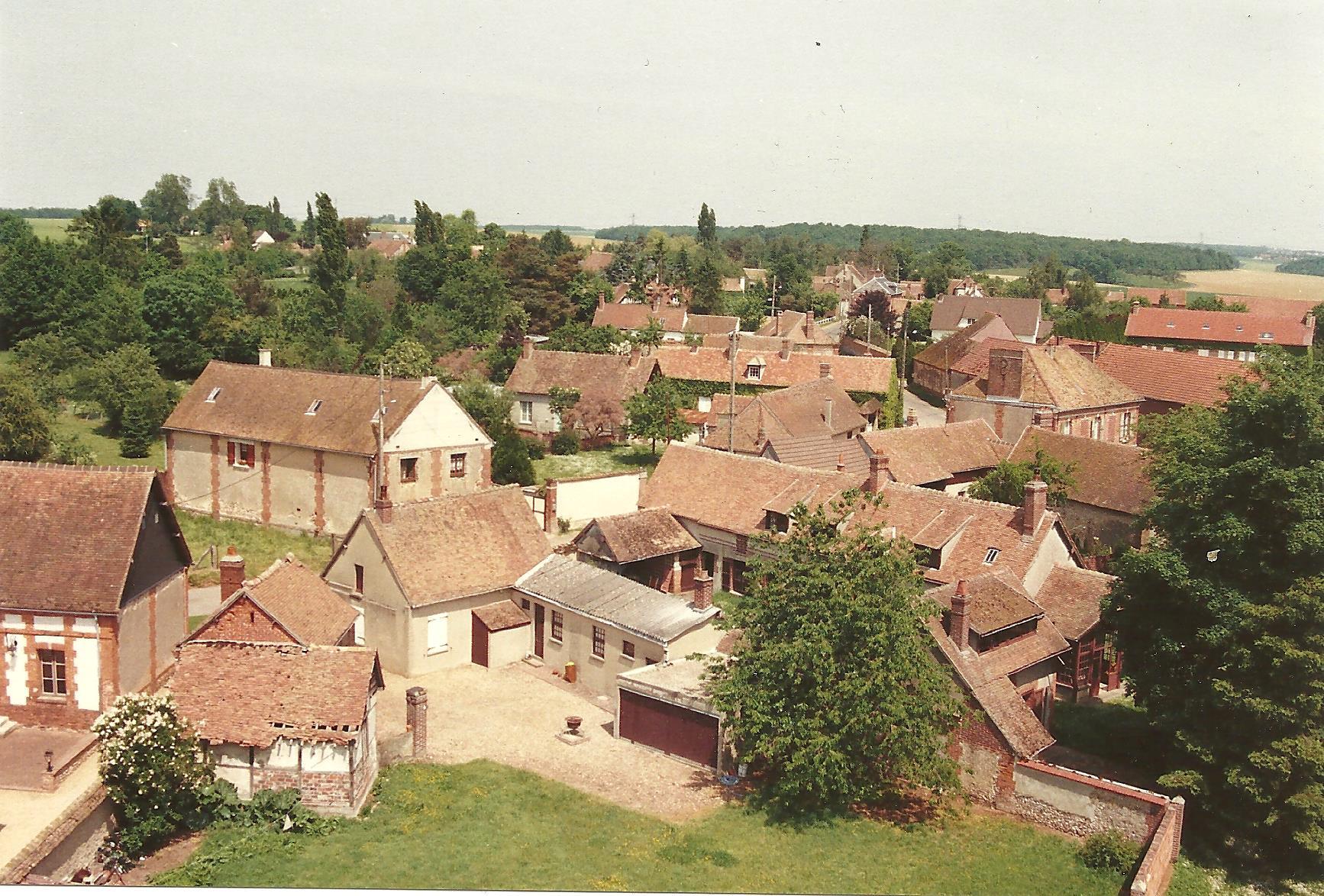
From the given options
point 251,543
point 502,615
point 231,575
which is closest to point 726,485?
point 502,615

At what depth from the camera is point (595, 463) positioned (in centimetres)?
5678

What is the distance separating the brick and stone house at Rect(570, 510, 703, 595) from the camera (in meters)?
35.9

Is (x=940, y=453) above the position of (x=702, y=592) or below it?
above

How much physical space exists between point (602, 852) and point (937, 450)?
102 ft

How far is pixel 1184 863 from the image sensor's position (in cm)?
2327

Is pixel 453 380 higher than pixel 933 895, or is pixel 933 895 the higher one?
pixel 453 380

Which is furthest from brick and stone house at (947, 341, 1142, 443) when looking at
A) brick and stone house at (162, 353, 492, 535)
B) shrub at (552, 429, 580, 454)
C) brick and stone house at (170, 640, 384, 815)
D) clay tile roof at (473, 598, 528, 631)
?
brick and stone house at (170, 640, 384, 815)

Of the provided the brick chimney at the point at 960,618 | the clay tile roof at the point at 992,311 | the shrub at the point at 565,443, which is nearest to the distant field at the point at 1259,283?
the clay tile roof at the point at 992,311

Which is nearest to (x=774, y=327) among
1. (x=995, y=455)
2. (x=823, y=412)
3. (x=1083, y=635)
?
(x=823, y=412)

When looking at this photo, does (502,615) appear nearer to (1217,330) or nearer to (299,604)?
(299,604)

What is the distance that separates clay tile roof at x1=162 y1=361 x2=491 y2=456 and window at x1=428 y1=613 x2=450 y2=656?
36.2 feet

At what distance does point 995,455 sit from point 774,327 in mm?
53411

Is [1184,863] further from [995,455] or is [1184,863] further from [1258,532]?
[995,455]

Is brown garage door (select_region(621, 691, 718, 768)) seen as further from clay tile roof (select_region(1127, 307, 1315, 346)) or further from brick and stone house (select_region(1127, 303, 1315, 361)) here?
clay tile roof (select_region(1127, 307, 1315, 346))
